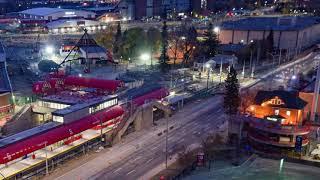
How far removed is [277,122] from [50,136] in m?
20.8

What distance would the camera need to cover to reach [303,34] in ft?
327

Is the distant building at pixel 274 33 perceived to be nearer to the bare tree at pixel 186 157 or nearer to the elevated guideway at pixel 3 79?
the elevated guideway at pixel 3 79

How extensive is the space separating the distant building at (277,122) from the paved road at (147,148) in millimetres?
5005

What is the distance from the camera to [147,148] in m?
39.0

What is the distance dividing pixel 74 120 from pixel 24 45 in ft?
199

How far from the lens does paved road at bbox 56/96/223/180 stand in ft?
111

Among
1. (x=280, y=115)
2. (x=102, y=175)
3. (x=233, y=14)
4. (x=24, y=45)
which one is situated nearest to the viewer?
(x=102, y=175)

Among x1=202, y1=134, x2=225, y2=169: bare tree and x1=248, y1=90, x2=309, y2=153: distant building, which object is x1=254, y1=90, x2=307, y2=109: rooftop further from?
x1=202, y1=134, x2=225, y2=169: bare tree

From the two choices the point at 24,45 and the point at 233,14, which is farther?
the point at 233,14

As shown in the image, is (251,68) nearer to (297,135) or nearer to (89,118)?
(297,135)

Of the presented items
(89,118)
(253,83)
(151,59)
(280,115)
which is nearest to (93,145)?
(89,118)

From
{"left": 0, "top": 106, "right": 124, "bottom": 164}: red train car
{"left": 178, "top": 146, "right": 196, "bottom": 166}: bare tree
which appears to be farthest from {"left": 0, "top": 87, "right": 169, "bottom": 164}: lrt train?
{"left": 178, "top": 146, "right": 196, "bottom": 166}: bare tree

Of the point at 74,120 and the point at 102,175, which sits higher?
the point at 74,120

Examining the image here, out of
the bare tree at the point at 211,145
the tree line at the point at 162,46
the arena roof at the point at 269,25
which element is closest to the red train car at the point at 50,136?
the bare tree at the point at 211,145
